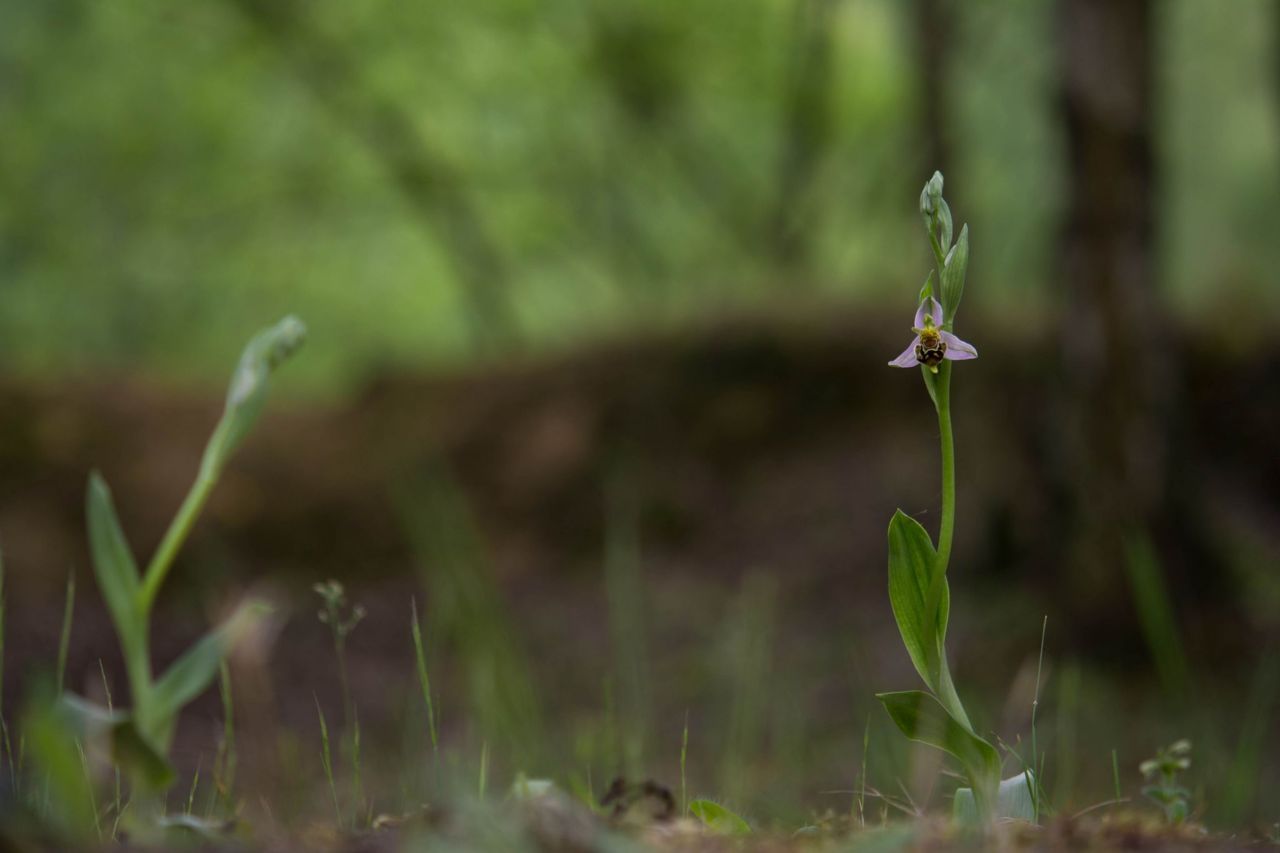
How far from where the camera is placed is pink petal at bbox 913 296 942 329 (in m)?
1.05

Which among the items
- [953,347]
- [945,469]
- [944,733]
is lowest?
[944,733]

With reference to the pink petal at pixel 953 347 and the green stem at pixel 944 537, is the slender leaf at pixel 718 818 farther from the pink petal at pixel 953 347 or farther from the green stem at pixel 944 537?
the pink petal at pixel 953 347

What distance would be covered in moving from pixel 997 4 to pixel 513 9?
13.0 feet

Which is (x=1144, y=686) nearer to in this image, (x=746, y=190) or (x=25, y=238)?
(x=746, y=190)

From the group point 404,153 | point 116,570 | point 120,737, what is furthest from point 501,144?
point 120,737

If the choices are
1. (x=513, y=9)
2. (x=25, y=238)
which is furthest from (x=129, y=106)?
(x=513, y=9)

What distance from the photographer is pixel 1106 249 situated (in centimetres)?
326

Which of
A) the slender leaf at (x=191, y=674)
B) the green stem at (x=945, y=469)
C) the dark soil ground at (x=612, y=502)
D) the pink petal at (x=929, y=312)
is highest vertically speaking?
the pink petal at (x=929, y=312)

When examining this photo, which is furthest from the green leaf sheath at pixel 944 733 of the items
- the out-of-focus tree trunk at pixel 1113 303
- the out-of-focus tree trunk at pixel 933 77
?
the out-of-focus tree trunk at pixel 933 77

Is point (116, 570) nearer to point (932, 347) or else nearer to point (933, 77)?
point (932, 347)

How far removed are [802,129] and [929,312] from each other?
9351 mm

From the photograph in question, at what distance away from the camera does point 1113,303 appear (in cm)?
325

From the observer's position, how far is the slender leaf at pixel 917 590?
1.05 meters

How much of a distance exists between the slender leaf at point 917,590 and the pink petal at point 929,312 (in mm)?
181
